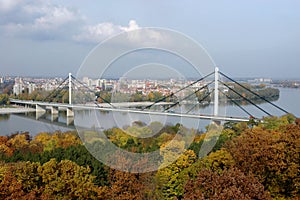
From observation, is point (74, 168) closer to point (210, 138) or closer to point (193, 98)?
point (193, 98)

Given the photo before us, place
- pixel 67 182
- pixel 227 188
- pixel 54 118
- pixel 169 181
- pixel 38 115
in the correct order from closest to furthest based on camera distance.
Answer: pixel 227 188 → pixel 67 182 → pixel 169 181 → pixel 54 118 → pixel 38 115

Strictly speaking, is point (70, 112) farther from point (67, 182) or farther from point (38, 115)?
point (67, 182)

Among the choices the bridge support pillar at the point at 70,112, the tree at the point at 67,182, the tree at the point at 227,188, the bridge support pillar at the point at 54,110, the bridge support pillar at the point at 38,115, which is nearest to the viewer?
the tree at the point at 227,188

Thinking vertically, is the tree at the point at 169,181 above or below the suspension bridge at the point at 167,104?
below

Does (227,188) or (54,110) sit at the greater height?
(227,188)

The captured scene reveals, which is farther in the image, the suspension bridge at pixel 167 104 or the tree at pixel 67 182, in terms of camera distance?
the suspension bridge at pixel 167 104

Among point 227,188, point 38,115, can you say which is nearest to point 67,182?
point 227,188

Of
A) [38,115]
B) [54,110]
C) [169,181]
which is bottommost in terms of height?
[38,115]

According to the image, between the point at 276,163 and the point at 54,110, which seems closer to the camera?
the point at 276,163

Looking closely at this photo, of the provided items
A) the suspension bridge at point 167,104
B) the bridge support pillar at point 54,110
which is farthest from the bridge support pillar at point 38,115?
the bridge support pillar at point 54,110

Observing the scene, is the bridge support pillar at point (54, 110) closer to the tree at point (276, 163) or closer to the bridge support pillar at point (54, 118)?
the bridge support pillar at point (54, 118)

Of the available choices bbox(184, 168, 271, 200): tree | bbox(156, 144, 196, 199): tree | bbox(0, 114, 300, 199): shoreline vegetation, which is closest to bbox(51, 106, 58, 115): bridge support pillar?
bbox(0, 114, 300, 199): shoreline vegetation
